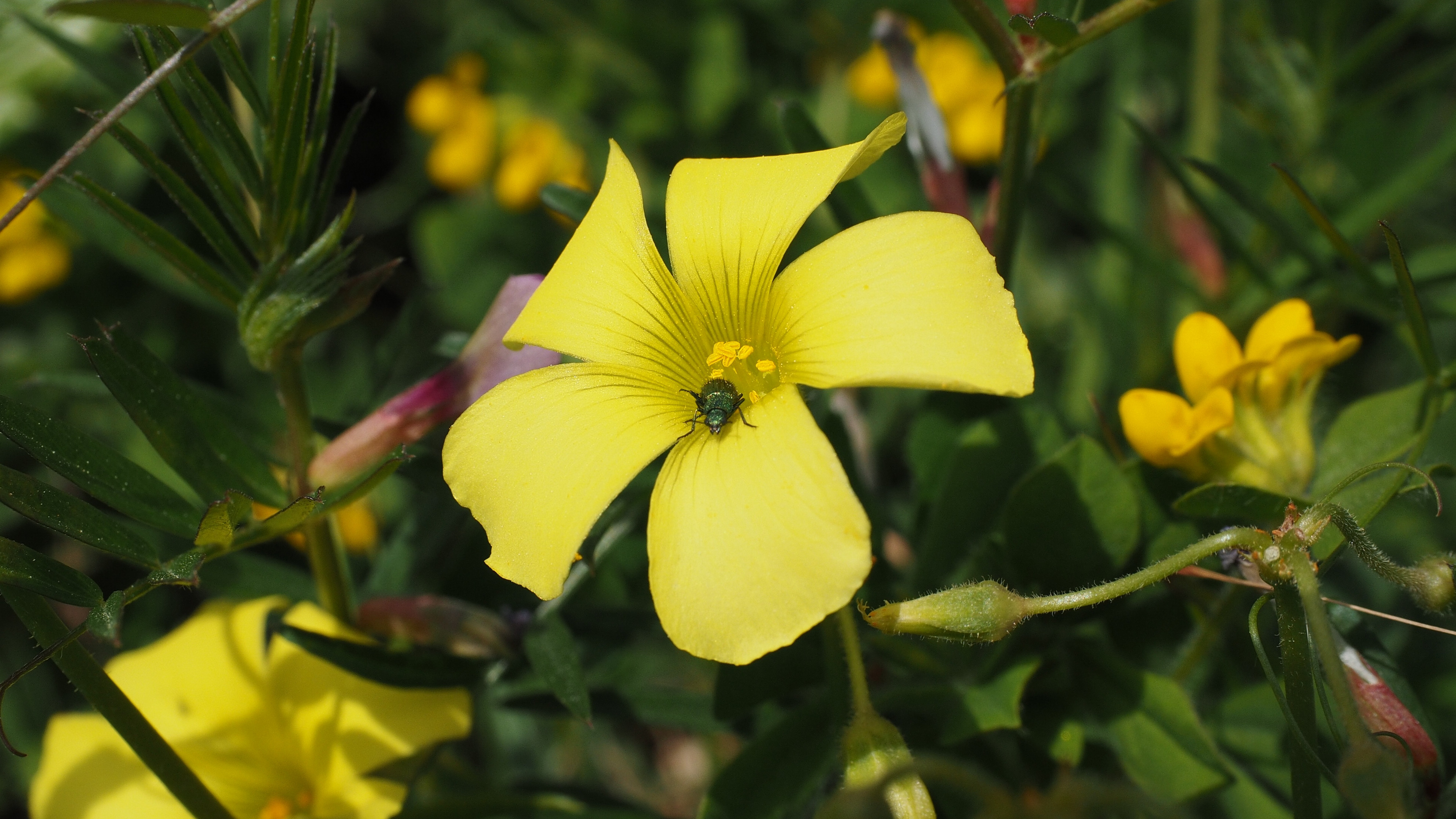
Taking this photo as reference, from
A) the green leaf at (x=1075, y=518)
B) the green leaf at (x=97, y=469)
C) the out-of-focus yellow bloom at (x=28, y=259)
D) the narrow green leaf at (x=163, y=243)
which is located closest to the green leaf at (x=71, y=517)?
the green leaf at (x=97, y=469)

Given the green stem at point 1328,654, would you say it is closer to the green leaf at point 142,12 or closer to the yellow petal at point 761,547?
the yellow petal at point 761,547

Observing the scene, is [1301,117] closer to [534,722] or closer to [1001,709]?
[1001,709]

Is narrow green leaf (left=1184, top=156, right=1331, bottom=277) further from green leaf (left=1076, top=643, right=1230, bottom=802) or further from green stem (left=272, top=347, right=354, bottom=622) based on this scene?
green stem (left=272, top=347, right=354, bottom=622)

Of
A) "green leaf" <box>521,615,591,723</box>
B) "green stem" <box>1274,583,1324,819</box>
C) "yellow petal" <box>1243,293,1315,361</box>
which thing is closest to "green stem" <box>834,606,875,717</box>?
"green leaf" <box>521,615,591,723</box>

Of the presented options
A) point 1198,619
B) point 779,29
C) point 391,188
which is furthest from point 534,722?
point 779,29

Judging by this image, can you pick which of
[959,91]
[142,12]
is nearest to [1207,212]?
[959,91]
